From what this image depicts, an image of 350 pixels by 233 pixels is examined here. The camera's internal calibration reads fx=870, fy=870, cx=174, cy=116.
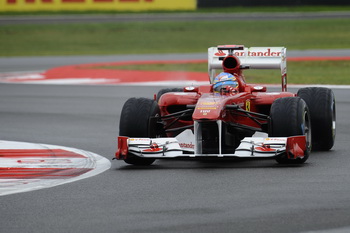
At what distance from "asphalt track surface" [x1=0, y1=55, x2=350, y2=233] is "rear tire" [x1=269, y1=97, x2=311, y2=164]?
0.19 metres

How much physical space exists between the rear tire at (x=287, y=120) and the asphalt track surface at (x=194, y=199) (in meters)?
0.19

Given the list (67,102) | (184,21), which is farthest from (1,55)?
(67,102)

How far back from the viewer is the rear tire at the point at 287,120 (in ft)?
33.4

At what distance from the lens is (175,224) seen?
718 centimetres

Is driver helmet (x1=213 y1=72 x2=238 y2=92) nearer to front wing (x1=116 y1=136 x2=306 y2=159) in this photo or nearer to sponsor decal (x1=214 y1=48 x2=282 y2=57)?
front wing (x1=116 y1=136 x2=306 y2=159)

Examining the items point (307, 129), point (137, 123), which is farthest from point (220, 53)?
point (137, 123)

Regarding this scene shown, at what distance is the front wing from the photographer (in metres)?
9.95

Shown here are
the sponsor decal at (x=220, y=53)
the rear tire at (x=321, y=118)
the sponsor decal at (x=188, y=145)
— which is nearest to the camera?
the sponsor decal at (x=188, y=145)

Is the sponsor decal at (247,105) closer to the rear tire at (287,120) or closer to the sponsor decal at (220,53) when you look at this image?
the rear tire at (287,120)

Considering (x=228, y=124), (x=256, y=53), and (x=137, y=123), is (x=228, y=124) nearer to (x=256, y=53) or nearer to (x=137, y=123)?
(x=137, y=123)

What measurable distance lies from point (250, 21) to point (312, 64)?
15342mm

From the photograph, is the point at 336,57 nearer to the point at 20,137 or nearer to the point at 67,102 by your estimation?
the point at 67,102

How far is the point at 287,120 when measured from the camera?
10.2 metres

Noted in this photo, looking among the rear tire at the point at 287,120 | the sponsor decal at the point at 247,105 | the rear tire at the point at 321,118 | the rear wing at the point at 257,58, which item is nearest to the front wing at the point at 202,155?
→ the rear tire at the point at 287,120
